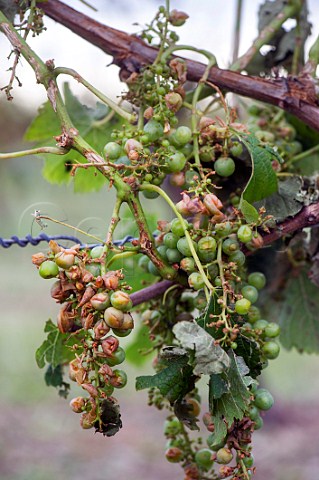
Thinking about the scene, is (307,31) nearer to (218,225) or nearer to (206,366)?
(218,225)

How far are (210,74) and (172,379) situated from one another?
510 mm

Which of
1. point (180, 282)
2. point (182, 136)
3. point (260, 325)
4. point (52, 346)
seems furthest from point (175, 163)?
point (52, 346)

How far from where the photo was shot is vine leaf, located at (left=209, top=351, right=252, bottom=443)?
0.78 metres

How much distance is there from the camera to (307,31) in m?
1.41

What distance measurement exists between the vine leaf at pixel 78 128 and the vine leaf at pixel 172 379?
602 mm

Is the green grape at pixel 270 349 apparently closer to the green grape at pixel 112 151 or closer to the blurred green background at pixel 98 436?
the green grape at pixel 112 151

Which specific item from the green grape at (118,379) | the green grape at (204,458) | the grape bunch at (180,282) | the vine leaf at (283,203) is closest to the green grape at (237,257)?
the grape bunch at (180,282)

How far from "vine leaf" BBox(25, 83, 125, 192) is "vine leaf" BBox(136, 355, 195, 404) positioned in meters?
0.60

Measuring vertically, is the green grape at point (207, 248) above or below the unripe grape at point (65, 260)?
above

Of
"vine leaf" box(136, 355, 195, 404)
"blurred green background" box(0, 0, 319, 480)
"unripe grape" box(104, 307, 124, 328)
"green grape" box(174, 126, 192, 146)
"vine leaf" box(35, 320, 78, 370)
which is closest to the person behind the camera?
"unripe grape" box(104, 307, 124, 328)

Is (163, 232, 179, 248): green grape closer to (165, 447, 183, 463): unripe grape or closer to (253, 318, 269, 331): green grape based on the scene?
(253, 318, 269, 331): green grape

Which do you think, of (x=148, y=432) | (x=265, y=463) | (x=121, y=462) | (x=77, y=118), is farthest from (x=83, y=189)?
(x=148, y=432)

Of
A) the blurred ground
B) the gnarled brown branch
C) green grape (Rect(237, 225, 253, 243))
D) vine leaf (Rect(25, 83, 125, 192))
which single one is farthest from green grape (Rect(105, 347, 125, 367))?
the blurred ground

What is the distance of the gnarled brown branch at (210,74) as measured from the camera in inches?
40.4
